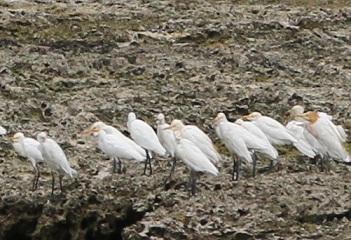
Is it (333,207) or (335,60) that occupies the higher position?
(333,207)

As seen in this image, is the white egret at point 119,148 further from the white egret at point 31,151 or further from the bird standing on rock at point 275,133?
the bird standing on rock at point 275,133

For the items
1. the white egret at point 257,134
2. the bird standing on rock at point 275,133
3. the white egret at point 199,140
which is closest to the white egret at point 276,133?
the bird standing on rock at point 275,133

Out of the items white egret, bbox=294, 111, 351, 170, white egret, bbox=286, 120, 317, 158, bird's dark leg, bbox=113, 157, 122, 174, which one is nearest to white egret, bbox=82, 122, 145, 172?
bird's dark leg, bbox=113, 157, 122, 174

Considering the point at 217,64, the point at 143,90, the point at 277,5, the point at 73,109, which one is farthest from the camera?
the point at 277,5

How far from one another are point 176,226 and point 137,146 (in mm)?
4339

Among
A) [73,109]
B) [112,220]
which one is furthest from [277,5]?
[112,220]

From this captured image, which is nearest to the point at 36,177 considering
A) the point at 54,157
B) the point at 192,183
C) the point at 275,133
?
Answer: the point at 54,157

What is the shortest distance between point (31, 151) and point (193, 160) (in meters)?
3.59

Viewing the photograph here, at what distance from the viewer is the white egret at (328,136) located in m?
18.8

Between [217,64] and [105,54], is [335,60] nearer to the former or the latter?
[217,64]

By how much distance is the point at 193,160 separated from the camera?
17156 mm

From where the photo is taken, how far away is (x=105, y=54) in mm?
28188

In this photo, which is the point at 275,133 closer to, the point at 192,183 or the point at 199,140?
the point at 199,140

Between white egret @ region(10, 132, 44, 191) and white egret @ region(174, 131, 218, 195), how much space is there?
9.61 ft
